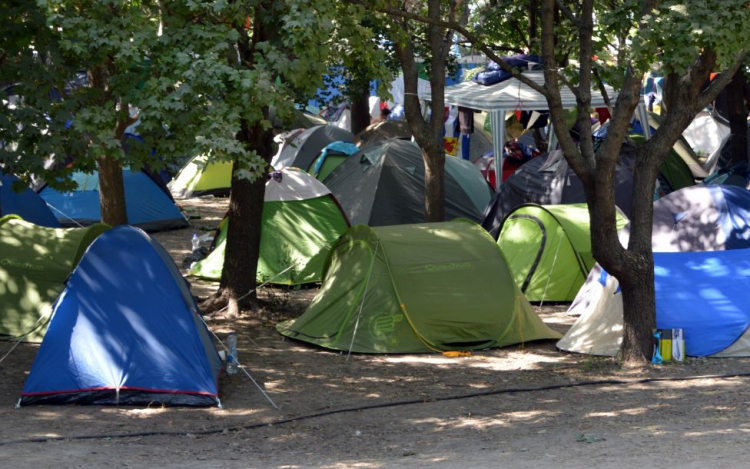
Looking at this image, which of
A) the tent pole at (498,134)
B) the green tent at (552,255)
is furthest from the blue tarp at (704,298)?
the tent pole at (498,134)

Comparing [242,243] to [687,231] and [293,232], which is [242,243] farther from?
[687,231]

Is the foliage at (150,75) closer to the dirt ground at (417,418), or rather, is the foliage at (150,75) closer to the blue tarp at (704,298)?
the dirt ground at (417,418)

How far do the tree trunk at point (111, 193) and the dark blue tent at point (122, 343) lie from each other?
613cm

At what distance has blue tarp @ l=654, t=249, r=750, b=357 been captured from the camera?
9.47m

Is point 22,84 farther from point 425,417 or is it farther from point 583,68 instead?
point 583,68

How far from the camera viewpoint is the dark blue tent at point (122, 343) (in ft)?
26.4

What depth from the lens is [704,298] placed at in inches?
380

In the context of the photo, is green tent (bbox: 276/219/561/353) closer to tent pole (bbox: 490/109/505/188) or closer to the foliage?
the foliage

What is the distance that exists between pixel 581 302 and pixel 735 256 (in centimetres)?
224

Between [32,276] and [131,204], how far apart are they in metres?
6.90

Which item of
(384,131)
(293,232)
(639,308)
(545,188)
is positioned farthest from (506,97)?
(639,308)

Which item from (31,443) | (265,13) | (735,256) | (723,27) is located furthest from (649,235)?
(31,443)

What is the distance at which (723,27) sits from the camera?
7508mm

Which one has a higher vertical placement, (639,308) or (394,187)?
(394,187)
